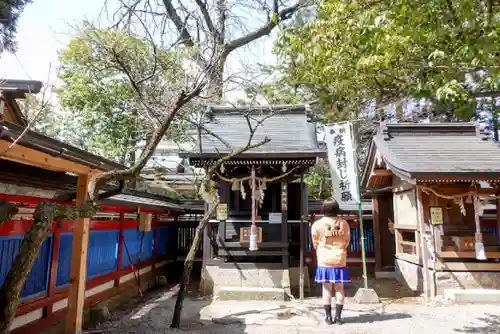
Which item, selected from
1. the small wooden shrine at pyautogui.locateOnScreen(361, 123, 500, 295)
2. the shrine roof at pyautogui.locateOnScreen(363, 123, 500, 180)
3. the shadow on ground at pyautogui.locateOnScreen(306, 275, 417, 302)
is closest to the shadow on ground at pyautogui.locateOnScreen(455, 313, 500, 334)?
the small wooden shrine at pyautogui.locateOnScreen(361, 123, 500, 295)

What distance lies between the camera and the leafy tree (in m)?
7.84

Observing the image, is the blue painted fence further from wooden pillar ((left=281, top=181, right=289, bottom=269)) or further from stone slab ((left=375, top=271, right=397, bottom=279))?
stone slab ((left=375, top=271, right=397, bottom=279))

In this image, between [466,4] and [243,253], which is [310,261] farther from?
[466,4]

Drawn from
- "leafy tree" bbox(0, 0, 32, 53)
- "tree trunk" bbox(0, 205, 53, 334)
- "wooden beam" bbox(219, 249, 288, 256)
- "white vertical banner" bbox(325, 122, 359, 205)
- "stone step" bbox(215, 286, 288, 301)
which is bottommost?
"stone step" bbox(215, 286, 288, 301)

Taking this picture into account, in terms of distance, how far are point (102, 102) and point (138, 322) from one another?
33.9ft

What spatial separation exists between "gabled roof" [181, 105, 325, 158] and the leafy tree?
4.54 m

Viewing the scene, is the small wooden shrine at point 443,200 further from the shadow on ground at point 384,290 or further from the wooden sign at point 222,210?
the wooden sign at point 222,210

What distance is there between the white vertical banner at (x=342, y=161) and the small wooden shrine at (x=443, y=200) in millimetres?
1128

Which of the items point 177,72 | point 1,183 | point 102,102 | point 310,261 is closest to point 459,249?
point 310,261

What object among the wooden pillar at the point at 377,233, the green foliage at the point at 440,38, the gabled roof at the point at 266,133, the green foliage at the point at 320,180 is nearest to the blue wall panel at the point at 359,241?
the wooden pillar at the point at 377,233

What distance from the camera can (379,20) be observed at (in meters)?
4.70

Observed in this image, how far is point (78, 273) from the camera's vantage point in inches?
213

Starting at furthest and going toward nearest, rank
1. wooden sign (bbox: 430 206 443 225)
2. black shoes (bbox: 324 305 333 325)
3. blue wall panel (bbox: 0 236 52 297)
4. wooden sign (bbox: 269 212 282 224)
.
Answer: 1. wooden sign (bbox: 269 212 282 224)
2. wooden sign (bbox: 430 206 443 225)
3. black shoes (bbox: 324 305 333 325)
4. blue wall panel (bbox: 0 236 52 297)

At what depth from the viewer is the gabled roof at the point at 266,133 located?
31.1 ft
